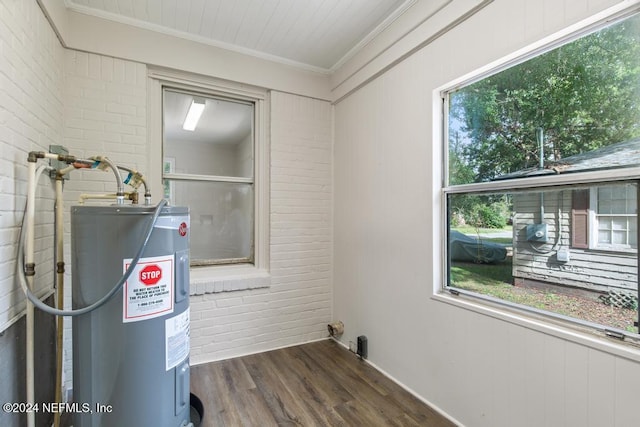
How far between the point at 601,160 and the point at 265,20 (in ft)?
7.57

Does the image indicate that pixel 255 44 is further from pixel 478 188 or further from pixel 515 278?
pixel 515 278

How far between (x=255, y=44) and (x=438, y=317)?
266 cm

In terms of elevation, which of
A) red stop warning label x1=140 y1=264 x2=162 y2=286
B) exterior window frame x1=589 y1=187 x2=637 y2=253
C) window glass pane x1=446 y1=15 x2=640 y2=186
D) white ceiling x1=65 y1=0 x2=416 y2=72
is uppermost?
white ceiling x1=65 y1=0 x2=416 y2=72

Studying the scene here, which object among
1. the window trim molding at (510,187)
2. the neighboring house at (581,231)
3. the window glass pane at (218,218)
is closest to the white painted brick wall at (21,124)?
the window glass pane at (218,218)

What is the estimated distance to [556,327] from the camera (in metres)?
1.43

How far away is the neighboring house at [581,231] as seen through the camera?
49.8 inches

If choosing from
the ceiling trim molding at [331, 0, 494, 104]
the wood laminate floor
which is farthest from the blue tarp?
the ceiling trim molding at [331, 0, 494, 104]

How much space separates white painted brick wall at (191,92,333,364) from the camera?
2734mm

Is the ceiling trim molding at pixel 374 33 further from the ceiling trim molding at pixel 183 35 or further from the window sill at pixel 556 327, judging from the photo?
the window sill at pixel 556 327

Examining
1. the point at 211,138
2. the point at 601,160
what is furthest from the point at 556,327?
the point at 211,138

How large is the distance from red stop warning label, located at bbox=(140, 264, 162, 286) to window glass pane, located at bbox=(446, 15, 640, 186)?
6.01ft

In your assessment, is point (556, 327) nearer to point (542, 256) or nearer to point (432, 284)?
point (542, 256)

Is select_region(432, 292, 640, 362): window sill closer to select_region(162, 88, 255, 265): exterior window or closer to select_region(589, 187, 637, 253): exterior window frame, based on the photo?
select_region(589, 187, 637, 253): exterior window frame

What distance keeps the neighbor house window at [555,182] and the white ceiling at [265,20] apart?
0.97m
